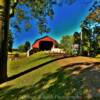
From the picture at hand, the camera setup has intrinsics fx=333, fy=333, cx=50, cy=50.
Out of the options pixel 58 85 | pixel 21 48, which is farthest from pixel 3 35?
pixel 21 48

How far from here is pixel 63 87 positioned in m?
13.8

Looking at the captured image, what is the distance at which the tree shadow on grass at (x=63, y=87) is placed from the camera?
1276cm

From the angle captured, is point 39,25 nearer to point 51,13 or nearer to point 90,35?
point 51,13

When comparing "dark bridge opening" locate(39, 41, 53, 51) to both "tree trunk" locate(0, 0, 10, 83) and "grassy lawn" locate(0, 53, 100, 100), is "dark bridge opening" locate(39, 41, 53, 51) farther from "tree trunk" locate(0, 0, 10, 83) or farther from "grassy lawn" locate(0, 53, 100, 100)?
"grassy lawn" locate(0, 53, 100, 100)

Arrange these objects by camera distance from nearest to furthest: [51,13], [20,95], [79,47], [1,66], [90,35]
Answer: [20,95]
[1,66]
[51,13]
[79,47]
[90,35]

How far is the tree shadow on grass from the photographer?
1276cm

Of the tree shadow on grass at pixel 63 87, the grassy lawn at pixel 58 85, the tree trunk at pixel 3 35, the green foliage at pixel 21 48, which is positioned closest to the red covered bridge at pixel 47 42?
the green foliage at pixel 21 48

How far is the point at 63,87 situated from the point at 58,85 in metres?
0.45

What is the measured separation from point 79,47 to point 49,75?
25267 mm

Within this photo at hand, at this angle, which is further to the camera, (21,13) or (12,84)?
(21,13)

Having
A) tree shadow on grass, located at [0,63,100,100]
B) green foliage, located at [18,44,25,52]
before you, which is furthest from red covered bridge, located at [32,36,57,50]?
tree shadow on grass, located at [0,63,100,100]

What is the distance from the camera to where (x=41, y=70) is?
18047 millimetres

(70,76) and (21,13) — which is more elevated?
(21,13)

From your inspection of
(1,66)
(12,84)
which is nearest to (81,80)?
(12,84)
